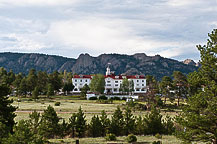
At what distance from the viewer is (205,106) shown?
17078mm

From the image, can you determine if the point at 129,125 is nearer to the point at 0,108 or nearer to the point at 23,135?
the point at 0,108

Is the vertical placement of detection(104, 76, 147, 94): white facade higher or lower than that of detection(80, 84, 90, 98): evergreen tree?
higher

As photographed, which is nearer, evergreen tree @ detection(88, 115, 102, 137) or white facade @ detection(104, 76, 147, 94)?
evergreen tree @ detection(88, 115, 102, 137)

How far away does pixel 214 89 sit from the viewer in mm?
16484

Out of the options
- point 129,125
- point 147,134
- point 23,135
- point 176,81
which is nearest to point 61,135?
point 129,125

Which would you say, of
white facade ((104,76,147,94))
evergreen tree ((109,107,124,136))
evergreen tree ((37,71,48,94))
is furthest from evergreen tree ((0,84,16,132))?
white facade ((104,76,147,94))

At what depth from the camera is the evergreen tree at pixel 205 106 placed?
16430 mm

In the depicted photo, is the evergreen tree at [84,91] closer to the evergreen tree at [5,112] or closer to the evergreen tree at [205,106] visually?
the evergreen tree at [5,112]

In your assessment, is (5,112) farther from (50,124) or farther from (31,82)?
(31,82)

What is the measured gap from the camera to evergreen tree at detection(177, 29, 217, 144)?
16430 mm

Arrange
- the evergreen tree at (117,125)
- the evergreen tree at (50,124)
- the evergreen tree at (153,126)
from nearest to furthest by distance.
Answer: the evergreen tree at (50,124), the evergreen tree at (117,125), the evergreen tree at (153,126)

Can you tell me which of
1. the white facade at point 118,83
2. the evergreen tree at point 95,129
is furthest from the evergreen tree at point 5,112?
the white facade at point 118,83

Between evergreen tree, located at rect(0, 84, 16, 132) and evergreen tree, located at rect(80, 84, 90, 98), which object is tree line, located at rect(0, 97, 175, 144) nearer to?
evergreen tree, located at rect(0, 84, 16, 132)

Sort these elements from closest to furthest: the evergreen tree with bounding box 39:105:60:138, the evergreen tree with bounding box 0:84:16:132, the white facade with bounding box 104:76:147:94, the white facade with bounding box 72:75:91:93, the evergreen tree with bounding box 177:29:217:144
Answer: the evergreen tree with bounding box 177:29:217:144
the evergreen tree with bounding box 0:84:16:132
the evergreen tree with bounding box 39:105:60:138
the white facade with bounding box 104:76:147:94
the white facade with bounding box 72:75:91:93
